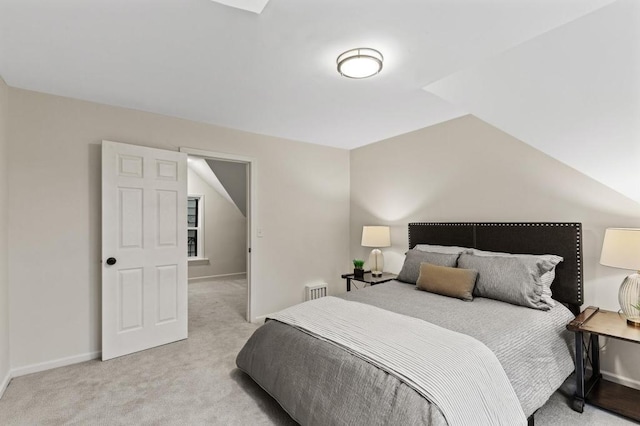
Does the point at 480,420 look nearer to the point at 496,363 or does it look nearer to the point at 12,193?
the point at 496,363

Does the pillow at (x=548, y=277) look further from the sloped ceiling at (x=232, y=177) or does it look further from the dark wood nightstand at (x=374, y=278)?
the sloped ceiling at (x=232, y=177)

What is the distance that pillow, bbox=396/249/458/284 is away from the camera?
2.89 metres

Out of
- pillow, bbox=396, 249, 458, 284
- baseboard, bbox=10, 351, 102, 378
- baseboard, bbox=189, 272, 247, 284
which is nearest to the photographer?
baseboard, bbox=10, 351, 102, 378

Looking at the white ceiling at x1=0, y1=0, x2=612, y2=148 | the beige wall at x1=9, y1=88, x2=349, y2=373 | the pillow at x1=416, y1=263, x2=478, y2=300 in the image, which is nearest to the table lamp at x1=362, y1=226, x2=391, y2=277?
the pillow at x1=416, y1=263, x2=478, y2=300

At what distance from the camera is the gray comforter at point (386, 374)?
1.47 metres

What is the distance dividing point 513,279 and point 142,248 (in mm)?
3265

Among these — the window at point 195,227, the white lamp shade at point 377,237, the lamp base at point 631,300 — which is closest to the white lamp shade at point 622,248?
the lamp base at point 631,300

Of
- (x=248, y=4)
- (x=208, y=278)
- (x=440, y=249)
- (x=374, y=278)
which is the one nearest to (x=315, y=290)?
(x=374, y=278)

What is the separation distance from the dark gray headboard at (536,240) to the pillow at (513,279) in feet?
0.80

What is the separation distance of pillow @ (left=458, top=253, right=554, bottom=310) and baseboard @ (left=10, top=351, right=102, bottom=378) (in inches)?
135

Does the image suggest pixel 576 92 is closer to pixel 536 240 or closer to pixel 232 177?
pixel 536 240

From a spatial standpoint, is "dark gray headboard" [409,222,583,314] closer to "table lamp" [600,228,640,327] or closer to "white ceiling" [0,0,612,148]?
"table lamp" [600,228,640,327]

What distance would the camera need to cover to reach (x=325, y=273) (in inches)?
176

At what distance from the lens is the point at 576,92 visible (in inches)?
80.2
